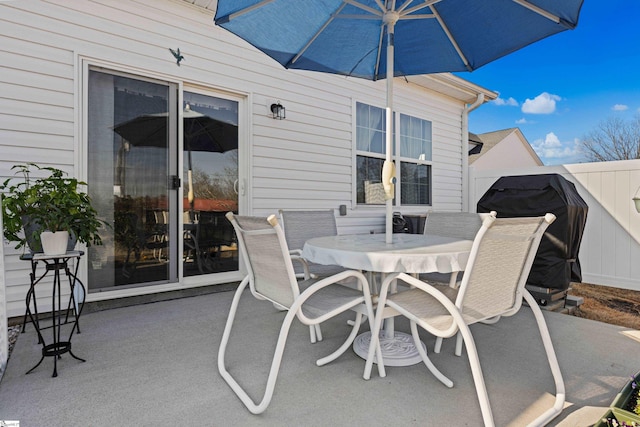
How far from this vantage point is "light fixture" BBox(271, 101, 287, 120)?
13.9ft

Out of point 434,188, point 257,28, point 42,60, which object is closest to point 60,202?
point 42,60

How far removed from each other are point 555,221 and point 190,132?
3844 mm

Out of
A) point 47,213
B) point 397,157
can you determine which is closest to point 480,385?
point 47,213

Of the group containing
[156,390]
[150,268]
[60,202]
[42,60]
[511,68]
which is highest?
[511,68]

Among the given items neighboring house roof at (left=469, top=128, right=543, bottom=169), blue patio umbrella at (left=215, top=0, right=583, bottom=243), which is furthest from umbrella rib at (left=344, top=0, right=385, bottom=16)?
neighboring house roof at (left=469, top=128, right=543, bottom=169)

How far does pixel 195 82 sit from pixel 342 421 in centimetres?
351

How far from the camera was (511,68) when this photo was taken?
15461 mm

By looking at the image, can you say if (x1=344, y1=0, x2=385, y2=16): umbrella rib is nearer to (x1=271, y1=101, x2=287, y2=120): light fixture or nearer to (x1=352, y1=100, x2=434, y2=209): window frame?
(x1=271, y1=101, x2=287, y2=120): light fixture

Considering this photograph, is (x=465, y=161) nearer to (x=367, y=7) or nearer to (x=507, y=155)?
(x=367, y=7)

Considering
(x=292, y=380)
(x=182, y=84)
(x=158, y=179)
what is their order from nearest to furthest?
(x=292, y=380)
(x=158, y=179)
(x=182, y=84)

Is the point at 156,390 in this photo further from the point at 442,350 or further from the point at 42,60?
the point at 42,60

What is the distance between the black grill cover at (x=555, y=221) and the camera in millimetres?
3248

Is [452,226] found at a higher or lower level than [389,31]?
lower

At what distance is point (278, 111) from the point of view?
4266 millimetres
